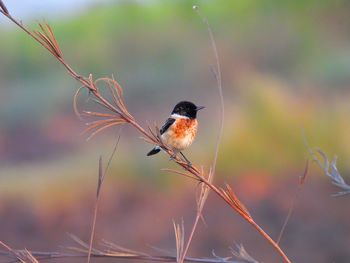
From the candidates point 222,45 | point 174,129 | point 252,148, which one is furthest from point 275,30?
point 174,129

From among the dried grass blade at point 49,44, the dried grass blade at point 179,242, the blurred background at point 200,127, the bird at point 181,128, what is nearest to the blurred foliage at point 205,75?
the blurred background at point 200,127

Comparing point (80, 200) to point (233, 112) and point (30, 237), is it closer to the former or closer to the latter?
point (30, 237)

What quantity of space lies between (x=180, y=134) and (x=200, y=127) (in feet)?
14.7

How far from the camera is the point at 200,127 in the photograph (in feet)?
24.1

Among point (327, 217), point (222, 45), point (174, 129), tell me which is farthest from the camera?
point (222, 45)

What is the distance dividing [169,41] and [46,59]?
151cm

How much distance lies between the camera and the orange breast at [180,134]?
2879 mm

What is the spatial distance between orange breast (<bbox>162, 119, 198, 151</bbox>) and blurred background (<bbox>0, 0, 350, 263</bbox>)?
10.1 feet

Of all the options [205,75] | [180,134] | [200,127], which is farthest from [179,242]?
[205,75]

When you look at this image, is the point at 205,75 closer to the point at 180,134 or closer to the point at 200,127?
the point at 200,127

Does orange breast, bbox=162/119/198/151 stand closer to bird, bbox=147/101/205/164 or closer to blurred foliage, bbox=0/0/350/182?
bird, bbox=147/101/205/164

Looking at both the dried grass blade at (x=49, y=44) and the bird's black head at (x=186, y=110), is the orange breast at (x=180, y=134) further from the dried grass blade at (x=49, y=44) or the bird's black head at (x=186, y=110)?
the dried grass blade at (x=49, y=44)

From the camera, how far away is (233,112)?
24.7 feet

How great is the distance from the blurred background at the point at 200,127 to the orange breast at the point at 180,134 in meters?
3.08
